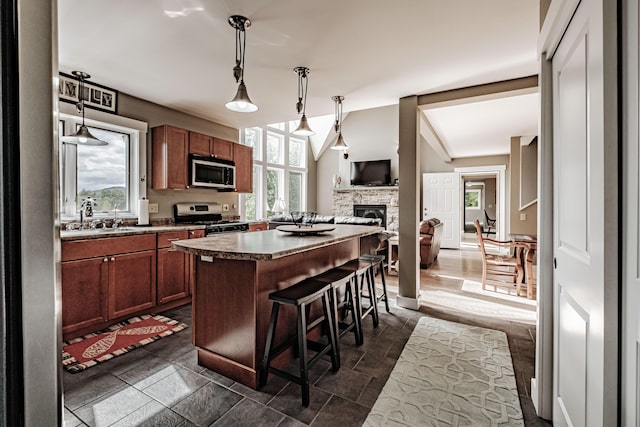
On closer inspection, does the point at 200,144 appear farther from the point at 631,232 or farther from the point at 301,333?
the point at 631,232

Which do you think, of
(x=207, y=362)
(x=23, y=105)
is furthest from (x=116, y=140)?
(x=23, y=105)

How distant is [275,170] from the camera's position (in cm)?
787

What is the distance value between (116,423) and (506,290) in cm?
427

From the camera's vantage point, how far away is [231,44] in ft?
7.66

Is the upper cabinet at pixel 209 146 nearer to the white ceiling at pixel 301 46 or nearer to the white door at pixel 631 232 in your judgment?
the white ceiling at pixel 301 46

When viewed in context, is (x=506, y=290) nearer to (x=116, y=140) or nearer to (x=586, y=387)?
(x=586, y=387)

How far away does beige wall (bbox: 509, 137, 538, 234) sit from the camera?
17.5 feet

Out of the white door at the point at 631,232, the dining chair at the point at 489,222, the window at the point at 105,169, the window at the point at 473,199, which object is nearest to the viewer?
the white door at the point at 631,232

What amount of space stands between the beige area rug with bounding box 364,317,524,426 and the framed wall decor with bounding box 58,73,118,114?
3754 millimetres

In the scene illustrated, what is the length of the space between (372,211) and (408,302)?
212 inches

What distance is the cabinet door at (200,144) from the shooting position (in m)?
3.89

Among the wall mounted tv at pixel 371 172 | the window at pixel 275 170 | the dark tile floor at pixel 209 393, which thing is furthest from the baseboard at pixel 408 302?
the wall mounted tv at pixel 371 172

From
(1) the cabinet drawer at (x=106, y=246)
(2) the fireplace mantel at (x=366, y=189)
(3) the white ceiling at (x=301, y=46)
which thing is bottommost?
(1) the cabinet drawer at (x=106, y=246)

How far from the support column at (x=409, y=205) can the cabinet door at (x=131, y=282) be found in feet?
8.79
